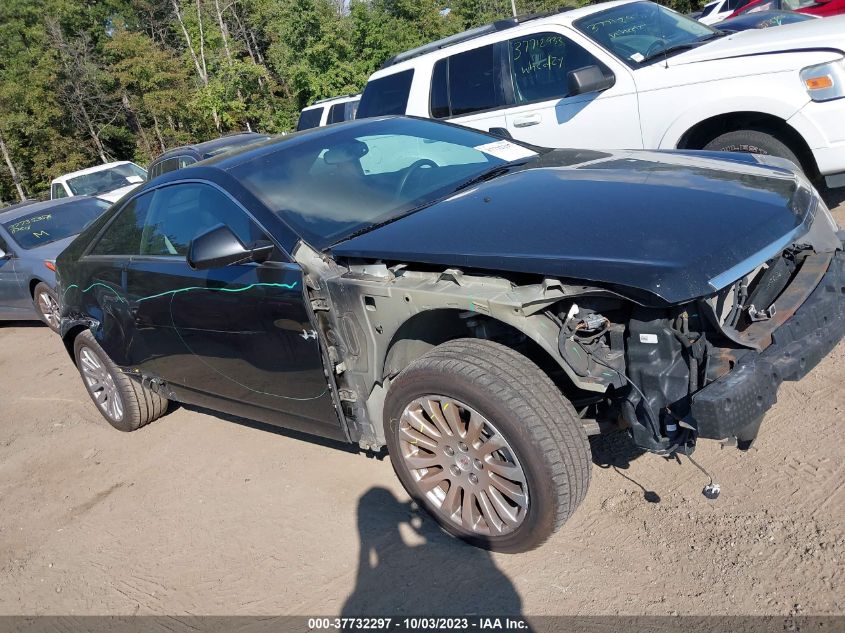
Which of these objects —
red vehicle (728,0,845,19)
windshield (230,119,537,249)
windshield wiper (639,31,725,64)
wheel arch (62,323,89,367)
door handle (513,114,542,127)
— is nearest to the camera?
windshield (230,119,537,249)

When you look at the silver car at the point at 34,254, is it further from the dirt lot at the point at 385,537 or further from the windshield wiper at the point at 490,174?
the windshield wiper at the point at 490,174

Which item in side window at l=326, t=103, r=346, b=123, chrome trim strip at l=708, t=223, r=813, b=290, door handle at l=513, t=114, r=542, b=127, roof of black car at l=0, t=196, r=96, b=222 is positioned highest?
chrome trim strip at l=708, t=223, r=813, b=290

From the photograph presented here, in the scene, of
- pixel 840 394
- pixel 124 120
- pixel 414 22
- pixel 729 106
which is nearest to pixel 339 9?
pixel 414 22

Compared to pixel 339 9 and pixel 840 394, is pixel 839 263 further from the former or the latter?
pixel 339 9

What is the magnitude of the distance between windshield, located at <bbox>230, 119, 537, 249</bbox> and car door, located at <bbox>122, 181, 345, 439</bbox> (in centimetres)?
21

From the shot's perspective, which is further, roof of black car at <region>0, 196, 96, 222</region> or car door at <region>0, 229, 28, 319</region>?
roof of black car at <region>0, 196, 96, 222</region>

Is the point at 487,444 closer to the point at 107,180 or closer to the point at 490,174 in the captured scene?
the point at 490,174

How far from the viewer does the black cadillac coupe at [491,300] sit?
2.49 metres

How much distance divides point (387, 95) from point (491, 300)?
→ 5662 mm

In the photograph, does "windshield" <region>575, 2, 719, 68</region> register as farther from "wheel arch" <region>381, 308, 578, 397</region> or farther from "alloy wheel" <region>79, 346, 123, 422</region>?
"alloy wheel" <region>79, 346, 123, 422</region>

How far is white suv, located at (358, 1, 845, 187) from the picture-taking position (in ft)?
16.7

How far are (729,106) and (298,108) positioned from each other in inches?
975

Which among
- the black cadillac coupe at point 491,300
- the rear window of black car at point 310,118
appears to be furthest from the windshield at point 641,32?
the rear window of black car at point 310,118

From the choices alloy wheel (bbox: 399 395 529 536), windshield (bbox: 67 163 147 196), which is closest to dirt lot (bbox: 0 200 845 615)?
alloy wheel (bbox: 399 395 529 536)
